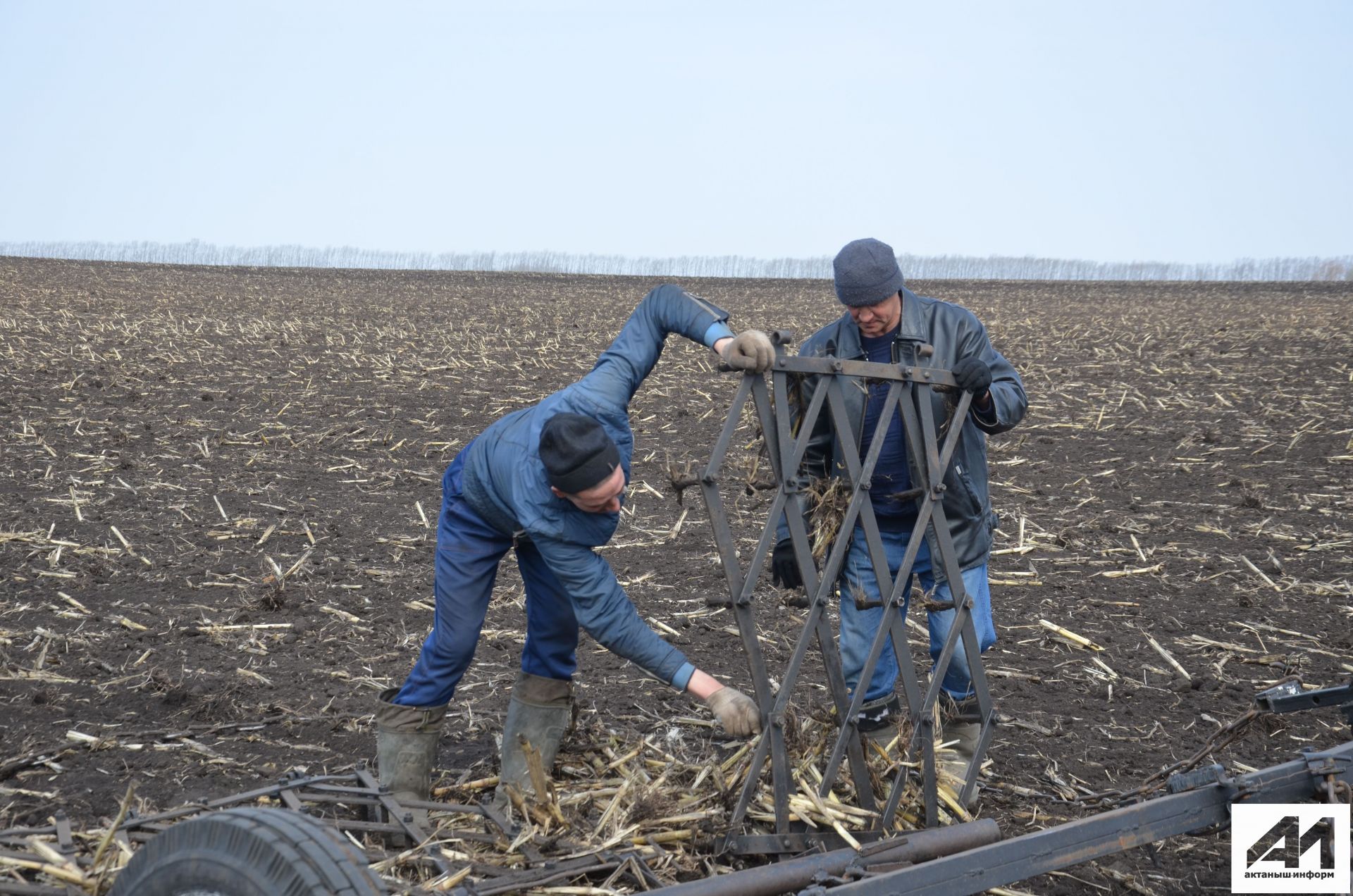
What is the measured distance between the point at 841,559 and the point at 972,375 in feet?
2.92

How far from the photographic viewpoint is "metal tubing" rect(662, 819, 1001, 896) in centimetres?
335

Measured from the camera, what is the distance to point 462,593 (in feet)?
15.7

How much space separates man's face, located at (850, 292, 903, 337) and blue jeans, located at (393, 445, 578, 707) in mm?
1609

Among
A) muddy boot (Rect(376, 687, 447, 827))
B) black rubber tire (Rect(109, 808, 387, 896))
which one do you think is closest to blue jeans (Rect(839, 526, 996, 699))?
muddy boot (Rect(376, 687, 447, 827))

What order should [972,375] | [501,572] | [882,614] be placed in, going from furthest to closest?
[501,572] < [882,614] < [972,375]

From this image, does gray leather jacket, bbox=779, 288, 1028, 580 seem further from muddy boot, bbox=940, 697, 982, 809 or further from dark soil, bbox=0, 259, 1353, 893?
dark soil, bbox=0, 259, 1353, 893

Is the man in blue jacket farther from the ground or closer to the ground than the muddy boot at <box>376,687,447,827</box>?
farther from the ground

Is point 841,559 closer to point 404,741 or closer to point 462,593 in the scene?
point 462,593

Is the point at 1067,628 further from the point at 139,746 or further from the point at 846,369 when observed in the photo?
the point at 139,746

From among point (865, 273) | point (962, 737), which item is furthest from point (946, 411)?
point (962, 737)

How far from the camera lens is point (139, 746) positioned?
18.3ft

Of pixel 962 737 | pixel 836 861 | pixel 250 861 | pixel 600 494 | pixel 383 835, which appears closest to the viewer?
pixel 250 861

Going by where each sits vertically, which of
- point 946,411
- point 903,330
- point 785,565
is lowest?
point 785,565

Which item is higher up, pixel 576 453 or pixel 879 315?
pixel 879 315
